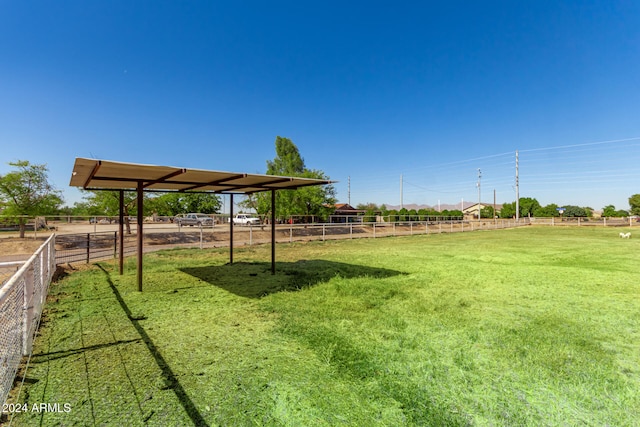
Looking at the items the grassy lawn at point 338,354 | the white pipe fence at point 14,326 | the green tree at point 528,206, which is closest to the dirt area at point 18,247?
the grassy lawn at point 338,354

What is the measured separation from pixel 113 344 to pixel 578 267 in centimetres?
1248

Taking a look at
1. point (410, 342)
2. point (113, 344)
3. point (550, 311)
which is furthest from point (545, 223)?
point (113, 344)

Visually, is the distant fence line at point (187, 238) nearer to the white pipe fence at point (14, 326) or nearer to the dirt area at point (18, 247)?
the dirt area at point (18, 247)

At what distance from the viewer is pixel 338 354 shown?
3.53m

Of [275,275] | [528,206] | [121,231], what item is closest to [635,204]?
[528,206]

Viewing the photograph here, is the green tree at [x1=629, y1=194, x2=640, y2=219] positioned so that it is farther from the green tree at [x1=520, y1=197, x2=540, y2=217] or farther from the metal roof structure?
the metal roof structure

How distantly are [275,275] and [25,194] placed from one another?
1829cm

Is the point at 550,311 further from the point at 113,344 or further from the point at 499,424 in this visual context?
the point at 113,344

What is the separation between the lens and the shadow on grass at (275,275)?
696 cm

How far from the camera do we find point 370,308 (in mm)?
5320

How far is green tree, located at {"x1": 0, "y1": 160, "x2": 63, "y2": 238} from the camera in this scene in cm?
1669

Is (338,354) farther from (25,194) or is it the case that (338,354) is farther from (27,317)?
(25,194)

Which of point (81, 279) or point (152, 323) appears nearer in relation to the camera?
point (152, 323)

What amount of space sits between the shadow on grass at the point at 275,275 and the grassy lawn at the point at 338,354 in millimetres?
155
